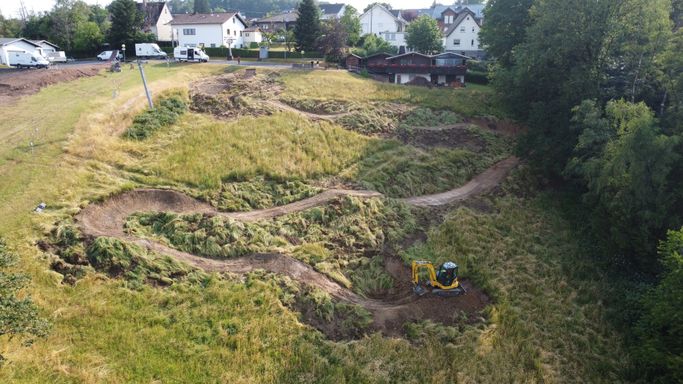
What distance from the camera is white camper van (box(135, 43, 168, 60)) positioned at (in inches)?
2272

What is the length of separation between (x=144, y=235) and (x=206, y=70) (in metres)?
31.4

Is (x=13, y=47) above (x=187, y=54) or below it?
above

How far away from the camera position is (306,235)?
24484mm

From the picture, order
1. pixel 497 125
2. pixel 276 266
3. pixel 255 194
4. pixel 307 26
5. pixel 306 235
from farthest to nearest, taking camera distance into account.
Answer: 1. pixel 307 26
2. pixel 497 125
3. pixel 255 194
4. pixel 306 235
5. pixel 276 266

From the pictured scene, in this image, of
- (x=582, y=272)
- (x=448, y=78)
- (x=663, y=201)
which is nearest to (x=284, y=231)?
(x=582, y=272)

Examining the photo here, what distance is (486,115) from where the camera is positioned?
43625 millimetres

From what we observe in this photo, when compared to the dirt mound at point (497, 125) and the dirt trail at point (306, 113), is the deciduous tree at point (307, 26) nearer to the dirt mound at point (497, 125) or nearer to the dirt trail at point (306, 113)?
the dirt trail at point (306, 113)

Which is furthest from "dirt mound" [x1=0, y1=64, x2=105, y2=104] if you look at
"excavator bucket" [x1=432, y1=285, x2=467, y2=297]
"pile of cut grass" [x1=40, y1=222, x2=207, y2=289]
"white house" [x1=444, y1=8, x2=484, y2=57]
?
"white house" [x1=444, y1=8, x2=484, y2=57]

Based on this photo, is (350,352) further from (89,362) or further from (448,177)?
(448,177)

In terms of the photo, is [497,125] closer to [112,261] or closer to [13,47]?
[112,261]

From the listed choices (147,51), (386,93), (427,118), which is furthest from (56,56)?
(427,118)

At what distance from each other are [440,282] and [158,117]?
24574mm

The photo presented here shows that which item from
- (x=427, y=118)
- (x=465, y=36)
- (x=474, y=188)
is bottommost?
(x=474, y=188)

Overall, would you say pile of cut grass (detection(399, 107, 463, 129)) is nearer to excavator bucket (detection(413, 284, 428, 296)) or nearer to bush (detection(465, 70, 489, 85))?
bush (detection(465, 70, 489, 85))
